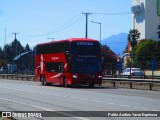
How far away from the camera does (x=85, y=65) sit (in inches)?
1409

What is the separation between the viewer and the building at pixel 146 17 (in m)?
129

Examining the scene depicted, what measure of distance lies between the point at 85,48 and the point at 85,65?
4.51 feet

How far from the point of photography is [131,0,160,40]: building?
129 metres

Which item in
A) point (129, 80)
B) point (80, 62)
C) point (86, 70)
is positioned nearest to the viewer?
point (80, 62)

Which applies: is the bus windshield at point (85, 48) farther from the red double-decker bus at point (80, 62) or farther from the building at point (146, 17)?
the building at point (146, 17)

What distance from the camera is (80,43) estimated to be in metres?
35.6

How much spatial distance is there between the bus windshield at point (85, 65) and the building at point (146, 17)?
93.6m

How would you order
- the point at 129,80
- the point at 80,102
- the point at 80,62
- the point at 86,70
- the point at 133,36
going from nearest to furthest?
the point at 80,102 → the point at 80,62 → the point at 86,70 → the point at 129,80 → the point at 133,36

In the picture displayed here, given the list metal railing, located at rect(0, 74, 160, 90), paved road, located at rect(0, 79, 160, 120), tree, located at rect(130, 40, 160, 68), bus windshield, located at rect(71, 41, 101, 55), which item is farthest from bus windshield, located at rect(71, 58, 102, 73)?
tree, located at rect(130, 40, 160, 68)

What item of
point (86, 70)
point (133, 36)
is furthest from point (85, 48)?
point (133, 36)

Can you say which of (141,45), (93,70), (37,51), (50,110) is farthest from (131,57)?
(50,110)

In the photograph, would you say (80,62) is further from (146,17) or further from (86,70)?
(146,17)

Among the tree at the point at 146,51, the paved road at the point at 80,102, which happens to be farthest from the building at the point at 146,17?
the paved road at the point at 80,102

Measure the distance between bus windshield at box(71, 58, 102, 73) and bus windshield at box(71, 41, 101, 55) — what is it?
56cm
